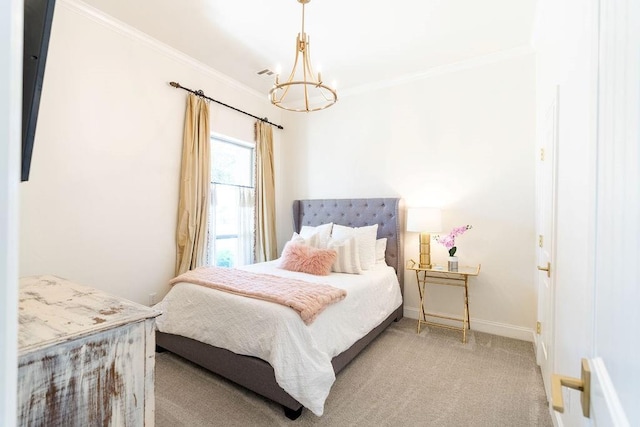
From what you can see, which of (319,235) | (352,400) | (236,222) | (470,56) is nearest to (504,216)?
(470,56)

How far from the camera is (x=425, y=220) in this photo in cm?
312

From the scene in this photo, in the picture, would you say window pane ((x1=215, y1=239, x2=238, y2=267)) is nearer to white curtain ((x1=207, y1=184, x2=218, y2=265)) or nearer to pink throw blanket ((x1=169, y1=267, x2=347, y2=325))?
white curtain ((x1=207, y1=184, x2=218, y2=265))

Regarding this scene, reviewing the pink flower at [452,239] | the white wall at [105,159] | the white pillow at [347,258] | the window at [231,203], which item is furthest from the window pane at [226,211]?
the pink flower at [452,239]

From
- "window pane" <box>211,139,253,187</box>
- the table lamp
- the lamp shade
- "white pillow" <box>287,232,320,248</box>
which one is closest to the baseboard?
the table lamp

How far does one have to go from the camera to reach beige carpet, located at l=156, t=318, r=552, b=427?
1808 millimetres

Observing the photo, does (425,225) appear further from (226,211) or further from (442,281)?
(226,211)

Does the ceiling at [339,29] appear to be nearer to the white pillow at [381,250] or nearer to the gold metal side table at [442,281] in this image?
the white pillow at [381,250]

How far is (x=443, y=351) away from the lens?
8.87 ft

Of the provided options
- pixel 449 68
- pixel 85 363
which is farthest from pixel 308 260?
pixel 449 68

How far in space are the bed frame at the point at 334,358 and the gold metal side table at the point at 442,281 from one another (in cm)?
26

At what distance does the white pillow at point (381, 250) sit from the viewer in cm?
342

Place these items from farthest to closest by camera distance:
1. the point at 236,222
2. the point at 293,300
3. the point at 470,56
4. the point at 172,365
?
the point at 236,222 < the point at 470,56 < the point at 172,365 < the point at 293,300

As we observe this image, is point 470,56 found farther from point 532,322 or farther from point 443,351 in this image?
point 443,351

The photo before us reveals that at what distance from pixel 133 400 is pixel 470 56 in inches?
155
